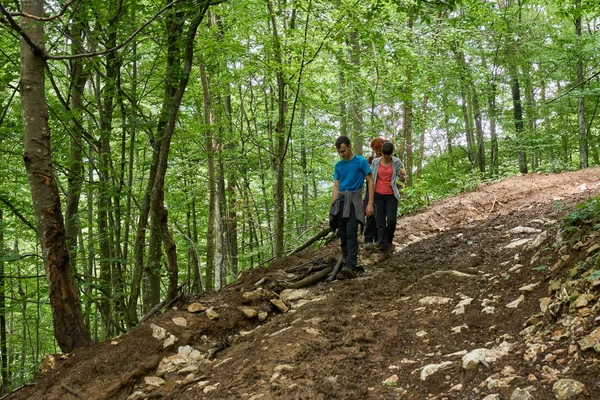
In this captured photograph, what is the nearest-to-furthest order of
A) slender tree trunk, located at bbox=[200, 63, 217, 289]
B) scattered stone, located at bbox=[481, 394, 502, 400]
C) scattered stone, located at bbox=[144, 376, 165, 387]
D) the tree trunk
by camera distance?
scattered stone, located at bbox=[481, 394, 502, 400]
scattered stone, located at bbox=[144, 376, 165, 387]
the tree trunk
slender tree trunk, located at bbox=[200, 63, 217, 289]

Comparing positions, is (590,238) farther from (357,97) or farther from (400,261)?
(357,97)

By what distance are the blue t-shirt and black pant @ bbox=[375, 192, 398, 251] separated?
932mm

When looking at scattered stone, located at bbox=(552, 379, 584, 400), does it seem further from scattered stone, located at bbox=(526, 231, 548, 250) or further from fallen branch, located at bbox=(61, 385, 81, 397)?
fallen branch, located at bbox=(61, 385, 81, 397)

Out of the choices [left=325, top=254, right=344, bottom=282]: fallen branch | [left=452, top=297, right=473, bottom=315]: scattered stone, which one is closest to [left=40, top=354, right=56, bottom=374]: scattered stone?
[left=325, top=254, right=344, bottom=282]: fallen branch

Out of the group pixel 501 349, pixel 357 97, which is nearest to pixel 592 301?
pixel 501 349

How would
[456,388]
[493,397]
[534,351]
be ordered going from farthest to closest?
[534,351]
[456,388]
[493,397]

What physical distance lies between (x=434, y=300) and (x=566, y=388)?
2.25 m

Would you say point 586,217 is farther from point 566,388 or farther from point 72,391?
point 72,391

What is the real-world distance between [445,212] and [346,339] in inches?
282

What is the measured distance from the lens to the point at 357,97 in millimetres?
13375

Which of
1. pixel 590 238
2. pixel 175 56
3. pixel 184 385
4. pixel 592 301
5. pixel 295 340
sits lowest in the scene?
pixel 184 385

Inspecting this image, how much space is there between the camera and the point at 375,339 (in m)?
3.85

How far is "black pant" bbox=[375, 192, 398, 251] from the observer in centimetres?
693

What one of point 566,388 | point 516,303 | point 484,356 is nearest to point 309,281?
point 516,303
